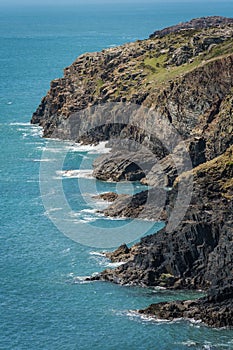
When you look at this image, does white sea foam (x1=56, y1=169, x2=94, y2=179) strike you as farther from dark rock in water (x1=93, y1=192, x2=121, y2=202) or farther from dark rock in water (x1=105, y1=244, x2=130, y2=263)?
dark rock in water (x1=105, y1=244, x2=130, y2=263)

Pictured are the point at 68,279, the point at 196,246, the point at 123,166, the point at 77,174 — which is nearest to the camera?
the point at 196,246

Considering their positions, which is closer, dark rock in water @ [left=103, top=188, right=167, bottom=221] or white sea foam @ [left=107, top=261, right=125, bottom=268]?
white sea foam @ [left=107, top=261, right=125, bottom=268]

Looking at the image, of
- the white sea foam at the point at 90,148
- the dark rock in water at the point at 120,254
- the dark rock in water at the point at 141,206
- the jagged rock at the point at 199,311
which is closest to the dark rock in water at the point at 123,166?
the white sea foam at the point at 90,148

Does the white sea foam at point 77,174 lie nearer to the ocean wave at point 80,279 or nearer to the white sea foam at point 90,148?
the white sea foam at point 90,148

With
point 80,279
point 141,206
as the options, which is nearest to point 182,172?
point 141,206

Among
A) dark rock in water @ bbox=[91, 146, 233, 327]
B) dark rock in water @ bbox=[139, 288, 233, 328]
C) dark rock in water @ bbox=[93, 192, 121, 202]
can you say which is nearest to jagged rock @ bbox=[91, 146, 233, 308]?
dark rock in water @ bbox=[91, 146, 233, 327]

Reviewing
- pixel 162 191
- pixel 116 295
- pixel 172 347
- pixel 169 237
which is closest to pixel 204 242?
pixel 169 237

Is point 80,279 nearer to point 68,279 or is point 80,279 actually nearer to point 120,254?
point 68,279

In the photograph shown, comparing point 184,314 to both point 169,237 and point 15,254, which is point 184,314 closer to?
point 169,237
